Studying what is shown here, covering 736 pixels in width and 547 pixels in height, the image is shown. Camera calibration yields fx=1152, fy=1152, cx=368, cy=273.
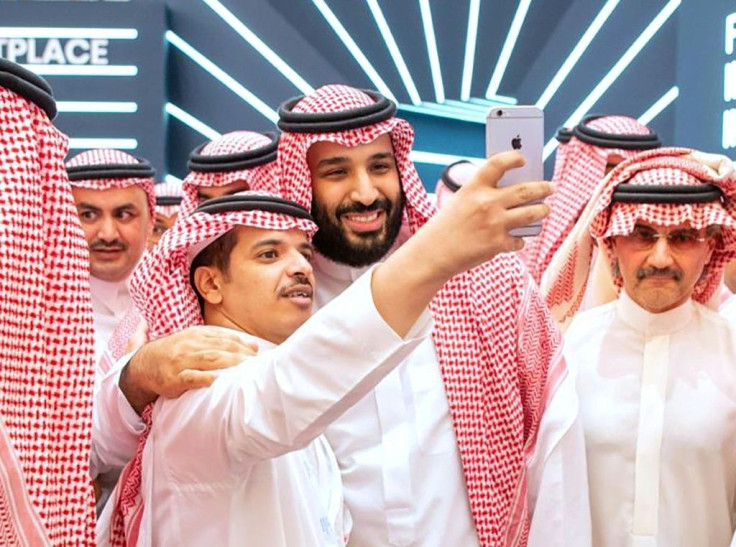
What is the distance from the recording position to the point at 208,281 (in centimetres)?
237

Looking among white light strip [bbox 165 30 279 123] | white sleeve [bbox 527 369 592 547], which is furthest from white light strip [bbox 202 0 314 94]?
white sleeve [bbox 527 369 592 547]

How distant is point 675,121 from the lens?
695 centimetres

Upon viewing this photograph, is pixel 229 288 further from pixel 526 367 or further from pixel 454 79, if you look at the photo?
pixel 454 79

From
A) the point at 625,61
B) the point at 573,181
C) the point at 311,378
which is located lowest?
the point at 311,378

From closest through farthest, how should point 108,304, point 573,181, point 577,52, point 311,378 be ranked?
point 311,378
point 108,304
point 573,181
point 577,52

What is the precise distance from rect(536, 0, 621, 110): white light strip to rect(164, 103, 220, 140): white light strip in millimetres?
2291

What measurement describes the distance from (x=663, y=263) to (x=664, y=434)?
1.58 ft

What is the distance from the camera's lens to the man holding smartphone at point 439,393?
267 centimetres

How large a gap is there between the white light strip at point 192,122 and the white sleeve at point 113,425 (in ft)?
18.8

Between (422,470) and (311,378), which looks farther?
(422,470)

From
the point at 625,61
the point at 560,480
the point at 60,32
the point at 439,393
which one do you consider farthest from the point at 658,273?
the point at 60,32

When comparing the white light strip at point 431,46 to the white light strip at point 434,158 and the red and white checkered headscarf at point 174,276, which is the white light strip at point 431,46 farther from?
the red and white checkered headscarf at point 174,276

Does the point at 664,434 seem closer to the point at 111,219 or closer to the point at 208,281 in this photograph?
the point at 208,281

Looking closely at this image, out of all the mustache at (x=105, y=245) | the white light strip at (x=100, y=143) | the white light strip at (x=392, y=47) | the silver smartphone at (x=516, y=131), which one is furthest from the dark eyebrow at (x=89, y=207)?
the white light strip at (x=392, y=47)
